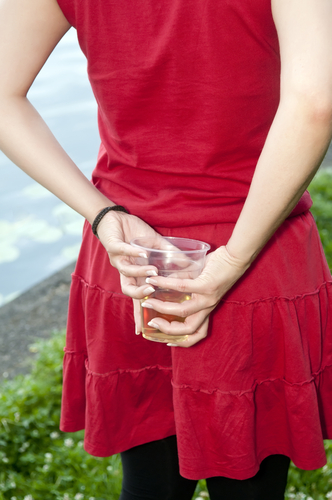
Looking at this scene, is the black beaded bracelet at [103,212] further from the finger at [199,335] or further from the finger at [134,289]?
the finger at [199,335]

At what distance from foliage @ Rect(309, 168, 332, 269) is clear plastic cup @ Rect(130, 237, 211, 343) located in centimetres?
284

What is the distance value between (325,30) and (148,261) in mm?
572

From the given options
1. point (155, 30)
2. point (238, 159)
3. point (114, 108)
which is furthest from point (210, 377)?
point (155, 30)

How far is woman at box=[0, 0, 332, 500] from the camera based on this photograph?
105cm

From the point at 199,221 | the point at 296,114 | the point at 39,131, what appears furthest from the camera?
the point at 39,131

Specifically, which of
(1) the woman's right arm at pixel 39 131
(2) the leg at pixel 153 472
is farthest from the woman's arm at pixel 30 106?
(2) the leg at pixel 153 472

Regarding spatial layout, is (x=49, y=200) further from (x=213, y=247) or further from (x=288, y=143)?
(x=288, y=143)

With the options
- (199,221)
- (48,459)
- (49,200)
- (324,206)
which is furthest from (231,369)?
(49,200)

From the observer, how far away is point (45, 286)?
4.18 metres

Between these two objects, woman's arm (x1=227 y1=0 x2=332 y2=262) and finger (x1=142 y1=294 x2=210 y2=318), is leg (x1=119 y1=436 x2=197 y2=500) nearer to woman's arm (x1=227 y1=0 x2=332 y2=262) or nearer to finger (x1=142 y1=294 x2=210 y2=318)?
finger (x1=142 y1=294 x2=210 y2=318)

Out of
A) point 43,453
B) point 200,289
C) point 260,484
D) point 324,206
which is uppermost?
point 200,289

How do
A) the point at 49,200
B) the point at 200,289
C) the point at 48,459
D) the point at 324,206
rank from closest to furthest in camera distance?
1. the point at 200,289
2. the point at 48,459
3. the point at 324,206
4. the point at 49,200

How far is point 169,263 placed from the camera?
120 cm

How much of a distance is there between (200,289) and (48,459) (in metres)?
1.74
